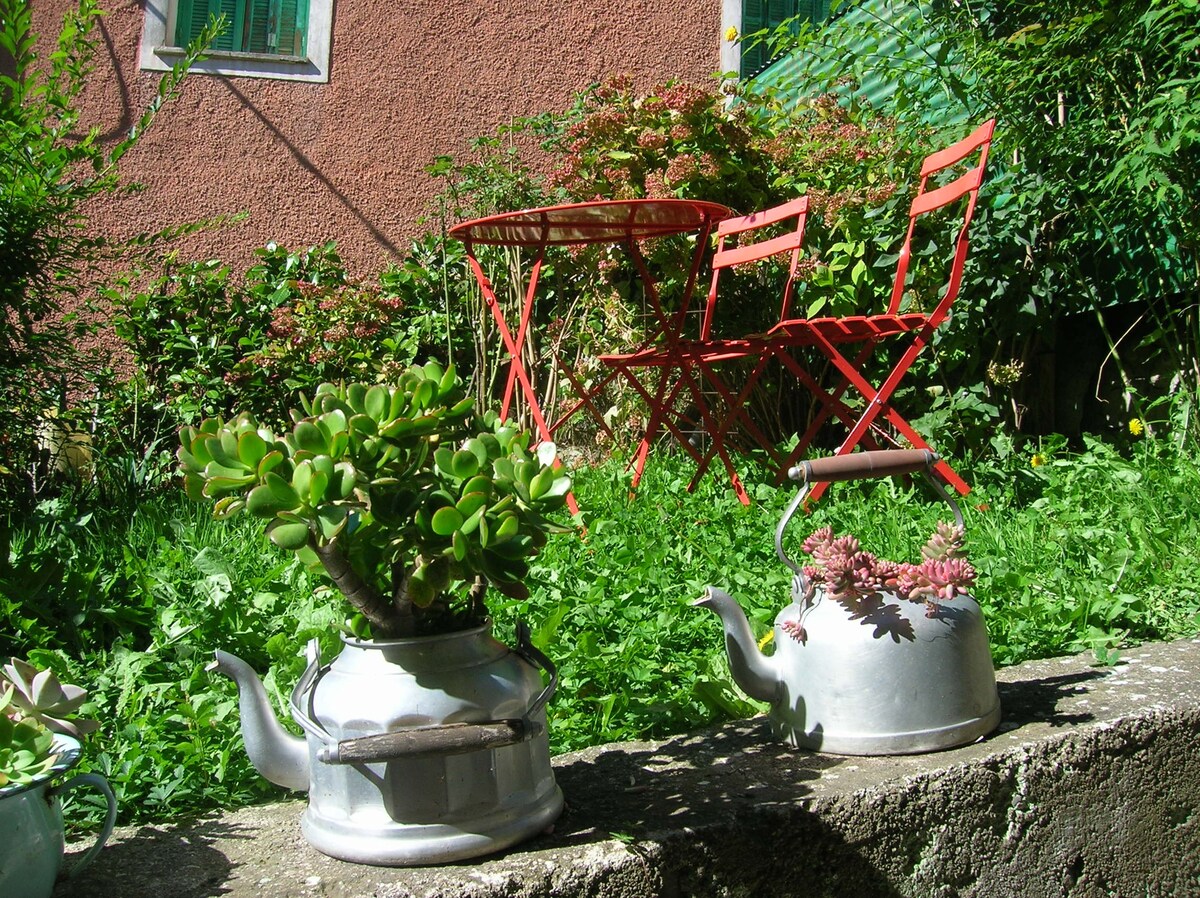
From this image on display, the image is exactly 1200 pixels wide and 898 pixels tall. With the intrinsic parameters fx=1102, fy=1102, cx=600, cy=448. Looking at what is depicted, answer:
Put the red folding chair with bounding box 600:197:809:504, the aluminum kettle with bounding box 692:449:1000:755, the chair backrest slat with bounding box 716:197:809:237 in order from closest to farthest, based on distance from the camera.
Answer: the aluminum kettle with bounding box 692:449:1000:755
the red folding chair with bounding box 600:197:809:504
the chair backrest slat with bounding box 716:197:809:237

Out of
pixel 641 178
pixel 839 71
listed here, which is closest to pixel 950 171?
pixel 839 71

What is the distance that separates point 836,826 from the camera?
4.87ft

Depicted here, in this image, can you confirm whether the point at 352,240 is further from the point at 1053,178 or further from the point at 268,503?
the point at 268,503

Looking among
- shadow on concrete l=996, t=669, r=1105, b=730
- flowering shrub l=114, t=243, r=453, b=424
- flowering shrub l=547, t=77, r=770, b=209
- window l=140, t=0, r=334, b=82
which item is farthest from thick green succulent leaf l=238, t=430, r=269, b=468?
window l=140, t=0, r=334, b=82

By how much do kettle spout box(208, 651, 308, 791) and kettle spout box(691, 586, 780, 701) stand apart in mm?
604

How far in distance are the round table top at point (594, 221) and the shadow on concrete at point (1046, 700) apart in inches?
72.5

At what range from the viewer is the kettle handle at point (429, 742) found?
1.18m

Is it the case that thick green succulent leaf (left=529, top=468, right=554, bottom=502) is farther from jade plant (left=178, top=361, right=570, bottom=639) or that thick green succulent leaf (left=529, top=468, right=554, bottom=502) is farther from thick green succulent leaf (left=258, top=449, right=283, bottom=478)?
thick green succulent leaf (left=258, top=449, right=283, bottom=478)

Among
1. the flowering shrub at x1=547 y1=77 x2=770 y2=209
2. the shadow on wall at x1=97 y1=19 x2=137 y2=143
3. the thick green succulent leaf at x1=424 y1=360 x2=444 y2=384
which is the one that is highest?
the shadow on wall at x1=97 y1=19 x2=137 y2=143

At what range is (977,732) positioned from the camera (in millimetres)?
1659

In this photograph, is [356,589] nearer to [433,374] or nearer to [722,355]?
[433,374]

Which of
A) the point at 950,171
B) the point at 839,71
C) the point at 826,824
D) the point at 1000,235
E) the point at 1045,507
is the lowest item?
the point at 826,824

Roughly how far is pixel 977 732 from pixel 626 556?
1.41 metres

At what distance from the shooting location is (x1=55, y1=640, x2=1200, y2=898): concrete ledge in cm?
128
